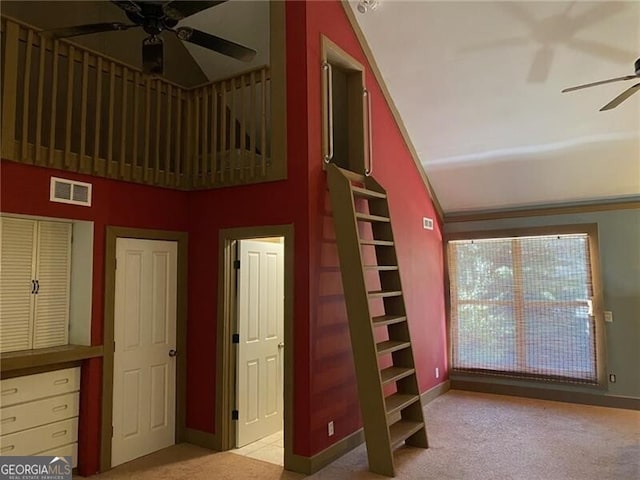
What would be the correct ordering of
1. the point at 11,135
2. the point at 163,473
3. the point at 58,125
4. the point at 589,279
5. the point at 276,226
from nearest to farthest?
1. the point at 11,135
2. the point at 163,473
3. the point at 276,226
4. the point at 58,125
5. the point at 589,279

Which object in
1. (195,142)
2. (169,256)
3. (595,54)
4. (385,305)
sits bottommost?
(385,305)

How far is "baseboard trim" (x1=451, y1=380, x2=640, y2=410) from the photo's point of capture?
514 centimetres

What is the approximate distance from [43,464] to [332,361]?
2.36 metres

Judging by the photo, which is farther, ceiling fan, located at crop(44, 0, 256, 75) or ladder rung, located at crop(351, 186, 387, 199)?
ladder rung, located at crop(351, 186, 387, 199)

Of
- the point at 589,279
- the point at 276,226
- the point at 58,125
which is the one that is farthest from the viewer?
the point at 589,279

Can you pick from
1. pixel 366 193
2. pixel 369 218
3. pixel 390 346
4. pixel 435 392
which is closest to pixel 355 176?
pixel 366 193

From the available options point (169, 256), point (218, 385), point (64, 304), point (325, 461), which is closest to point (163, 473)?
point (218, 385)

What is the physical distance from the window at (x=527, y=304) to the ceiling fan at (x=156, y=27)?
4.23 m

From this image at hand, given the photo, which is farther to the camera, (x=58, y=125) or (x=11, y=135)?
(x=58, y=125)

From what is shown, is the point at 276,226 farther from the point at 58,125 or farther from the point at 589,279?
the point at 589,279

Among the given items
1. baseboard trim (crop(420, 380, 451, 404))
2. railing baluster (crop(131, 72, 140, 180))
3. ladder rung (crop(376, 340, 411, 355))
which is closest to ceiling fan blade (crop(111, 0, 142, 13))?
railing baluster (crop(131, 72, 140, 180))

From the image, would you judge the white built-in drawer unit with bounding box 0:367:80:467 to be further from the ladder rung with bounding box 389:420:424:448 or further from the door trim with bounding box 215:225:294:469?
the ladder rung with bounding box 389:420:424:448

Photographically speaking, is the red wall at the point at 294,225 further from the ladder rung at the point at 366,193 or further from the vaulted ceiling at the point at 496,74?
the vaulted ceiling at the point at 496,74

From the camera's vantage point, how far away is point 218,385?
163 inches
